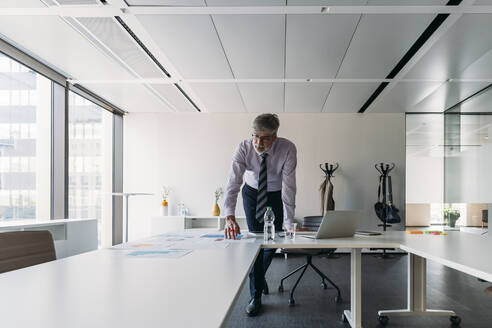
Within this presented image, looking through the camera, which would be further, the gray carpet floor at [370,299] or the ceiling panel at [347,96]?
the ceiling panel at [347,96]

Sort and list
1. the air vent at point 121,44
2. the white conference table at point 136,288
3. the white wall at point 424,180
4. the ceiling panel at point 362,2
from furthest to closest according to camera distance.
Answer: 1. the white wall at point 424,180
2. the air vent at point 121,44
3. the ceiling panel at point 362,2
4. the white conference table at point 136,288

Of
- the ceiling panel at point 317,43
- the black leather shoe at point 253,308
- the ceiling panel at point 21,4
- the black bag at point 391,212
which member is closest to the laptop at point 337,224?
the black leather shoe at point 253,308

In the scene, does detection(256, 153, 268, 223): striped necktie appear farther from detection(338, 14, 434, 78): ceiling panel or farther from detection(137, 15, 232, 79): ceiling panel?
detection(338, 14, 434, 78): ceiling panel

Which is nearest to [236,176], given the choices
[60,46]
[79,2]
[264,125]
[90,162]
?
[264,125]

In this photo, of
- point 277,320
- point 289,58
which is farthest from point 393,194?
point 277,320

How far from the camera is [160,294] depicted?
0.93 m

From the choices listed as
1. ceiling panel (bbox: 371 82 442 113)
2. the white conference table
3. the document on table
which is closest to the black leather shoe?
the white conference table

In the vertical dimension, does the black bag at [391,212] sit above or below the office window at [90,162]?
below

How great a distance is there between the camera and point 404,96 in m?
5.68

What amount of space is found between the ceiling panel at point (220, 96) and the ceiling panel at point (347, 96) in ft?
4.98

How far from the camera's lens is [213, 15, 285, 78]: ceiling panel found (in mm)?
3266

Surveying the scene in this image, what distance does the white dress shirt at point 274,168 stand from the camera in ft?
8.89

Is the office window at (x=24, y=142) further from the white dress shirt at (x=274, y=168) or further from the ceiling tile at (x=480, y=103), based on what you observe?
the ceiling tile at (x=480, y=103)

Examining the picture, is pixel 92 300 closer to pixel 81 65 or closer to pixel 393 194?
pixel 81 65
